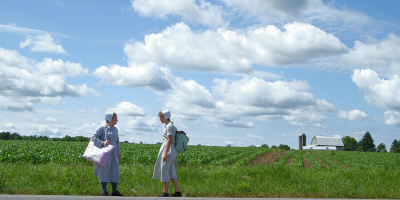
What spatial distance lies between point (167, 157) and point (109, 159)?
129cm

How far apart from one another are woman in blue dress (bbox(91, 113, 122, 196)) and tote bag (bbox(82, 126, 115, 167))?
98 millimetres

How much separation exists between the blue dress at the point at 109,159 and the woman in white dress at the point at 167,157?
90cm

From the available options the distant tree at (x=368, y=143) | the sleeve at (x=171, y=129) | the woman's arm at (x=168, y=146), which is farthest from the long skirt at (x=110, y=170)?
the distant tree at (x=368, y=143)

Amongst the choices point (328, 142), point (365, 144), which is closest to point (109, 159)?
point (328, 142)

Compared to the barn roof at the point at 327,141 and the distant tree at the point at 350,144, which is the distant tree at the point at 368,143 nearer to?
the distant tree at the point at 350,144

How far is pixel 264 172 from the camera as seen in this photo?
11.4 m

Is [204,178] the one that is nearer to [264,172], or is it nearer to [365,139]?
[264,172]

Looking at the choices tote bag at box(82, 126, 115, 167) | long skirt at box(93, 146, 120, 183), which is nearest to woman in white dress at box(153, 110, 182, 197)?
A: long skirt at box(93, 146, 120, 183)

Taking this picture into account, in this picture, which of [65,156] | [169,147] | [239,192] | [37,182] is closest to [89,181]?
[37,182]

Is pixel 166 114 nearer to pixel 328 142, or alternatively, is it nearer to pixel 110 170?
pixel 110 170

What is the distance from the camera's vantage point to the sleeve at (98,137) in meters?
8.41

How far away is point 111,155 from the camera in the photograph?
852 centimetres

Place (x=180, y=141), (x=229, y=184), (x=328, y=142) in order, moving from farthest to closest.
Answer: (x=328, y=142)
(x=229, y=184)
(x=180, y=141)

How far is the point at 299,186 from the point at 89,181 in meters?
5.16
